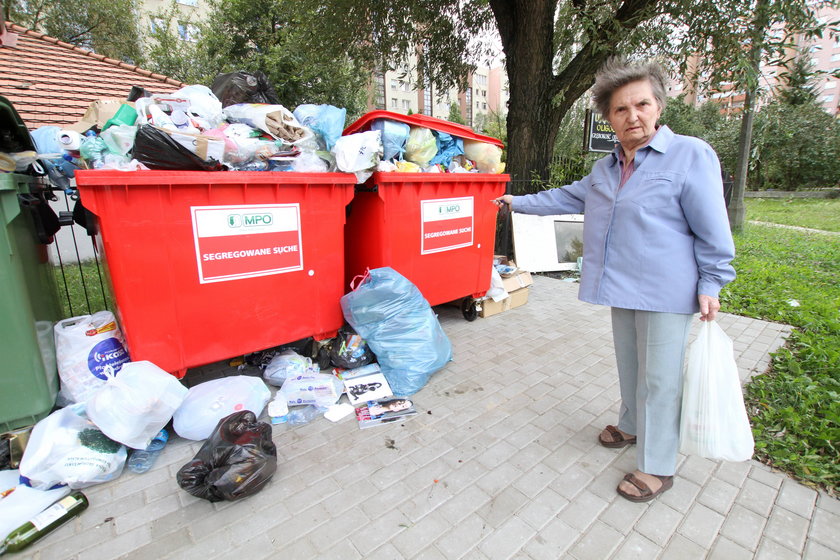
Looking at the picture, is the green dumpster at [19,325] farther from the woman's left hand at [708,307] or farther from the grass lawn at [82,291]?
the woman's left hand at [708,307]

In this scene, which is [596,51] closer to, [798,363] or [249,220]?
[798,363]

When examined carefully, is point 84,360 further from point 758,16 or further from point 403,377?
point 758,16

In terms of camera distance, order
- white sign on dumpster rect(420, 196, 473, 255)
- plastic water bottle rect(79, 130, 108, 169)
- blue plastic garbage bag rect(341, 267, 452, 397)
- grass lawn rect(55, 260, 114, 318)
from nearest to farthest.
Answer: plastic water bottle rect(79, 130, 108, 169) → blue plastic garbage bag rect(341, 267, 452, 397) → white sign on dumpster rect(420, 196, 473, 255) → grass lawn rect(55, 260, 114, 318)

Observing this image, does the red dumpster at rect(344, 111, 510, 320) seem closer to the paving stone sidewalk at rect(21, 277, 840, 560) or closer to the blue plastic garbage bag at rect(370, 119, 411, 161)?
the blue plastic garbage bag at rect(370, 119, 411, 161)

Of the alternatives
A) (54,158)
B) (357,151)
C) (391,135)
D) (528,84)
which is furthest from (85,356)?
(528,84)

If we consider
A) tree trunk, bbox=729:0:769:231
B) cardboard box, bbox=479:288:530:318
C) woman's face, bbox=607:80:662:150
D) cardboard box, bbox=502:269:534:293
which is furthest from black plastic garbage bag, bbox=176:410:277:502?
tree trunk, bbox=729:0:769:231

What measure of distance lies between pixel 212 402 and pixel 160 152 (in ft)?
4.69

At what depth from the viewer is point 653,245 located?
180 centimetres

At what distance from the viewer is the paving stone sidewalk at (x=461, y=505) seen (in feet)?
5.61

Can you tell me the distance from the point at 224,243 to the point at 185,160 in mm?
505

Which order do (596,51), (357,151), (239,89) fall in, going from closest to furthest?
1. (357,151)
2. (239,89)
3. (596,51)

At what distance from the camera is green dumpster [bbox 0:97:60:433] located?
2068mm

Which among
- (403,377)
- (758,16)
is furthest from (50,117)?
(758,16)

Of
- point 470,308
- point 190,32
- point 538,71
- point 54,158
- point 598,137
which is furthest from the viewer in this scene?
point 190,32
